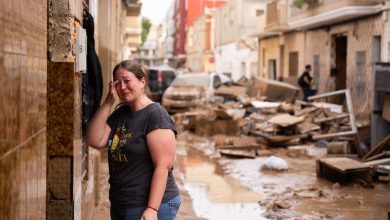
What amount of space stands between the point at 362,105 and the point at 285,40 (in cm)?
1345

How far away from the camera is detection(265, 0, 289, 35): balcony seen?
33250 mm

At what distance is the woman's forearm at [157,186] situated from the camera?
12.0 feet

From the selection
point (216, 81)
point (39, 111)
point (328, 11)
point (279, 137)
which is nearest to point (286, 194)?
point (279, 137)

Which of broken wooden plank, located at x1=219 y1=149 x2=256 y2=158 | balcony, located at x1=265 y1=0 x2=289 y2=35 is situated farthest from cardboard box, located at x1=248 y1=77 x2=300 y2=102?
broken wooden plank, located at x1=219 y1=149 x2=256 y2=158

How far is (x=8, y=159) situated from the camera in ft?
7.94

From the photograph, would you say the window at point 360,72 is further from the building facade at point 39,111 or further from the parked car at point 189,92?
the building facade at point 39,111

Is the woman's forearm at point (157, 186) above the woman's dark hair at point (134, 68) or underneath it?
underneath

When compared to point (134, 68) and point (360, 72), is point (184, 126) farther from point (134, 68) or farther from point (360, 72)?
point (134, 68)

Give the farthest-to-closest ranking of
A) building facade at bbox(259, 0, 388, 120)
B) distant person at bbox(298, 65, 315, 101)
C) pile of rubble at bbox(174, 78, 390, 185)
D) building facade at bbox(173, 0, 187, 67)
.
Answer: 1. building facade at bbox(173, 0, 187, 67)
2. distant person at bbox(298, 65, 315, 101)
3. building facade at bbox(259, 0, 388, 120)
4. pile of rubble at bbox(174, 78, 390, 185)

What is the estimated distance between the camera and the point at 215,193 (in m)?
10.3

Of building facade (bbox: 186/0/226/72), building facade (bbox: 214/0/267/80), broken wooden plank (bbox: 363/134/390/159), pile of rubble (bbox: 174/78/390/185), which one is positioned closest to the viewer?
broken wooden plank (bbox: 363/134/390/159)

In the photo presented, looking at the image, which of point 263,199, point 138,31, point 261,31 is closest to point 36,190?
point 263,199

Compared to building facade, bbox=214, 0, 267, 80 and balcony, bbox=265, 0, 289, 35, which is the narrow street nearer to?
balcony, bbox=265, 0, 289, 35

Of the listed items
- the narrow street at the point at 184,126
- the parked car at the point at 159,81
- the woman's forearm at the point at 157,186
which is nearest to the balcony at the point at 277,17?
the narrow street at the point at 184,126
